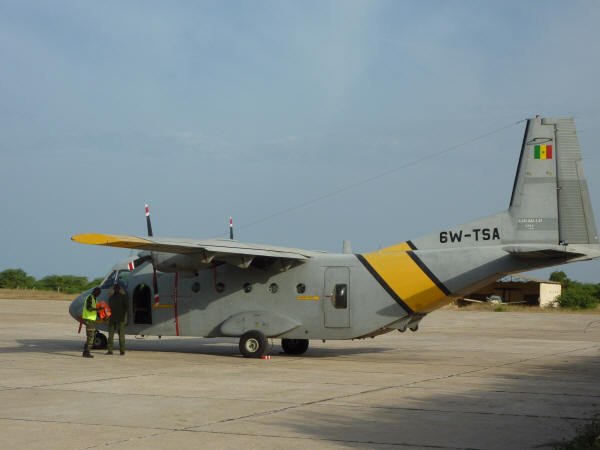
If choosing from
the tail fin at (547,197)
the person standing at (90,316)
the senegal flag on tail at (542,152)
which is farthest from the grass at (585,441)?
the person standing at (90,316)

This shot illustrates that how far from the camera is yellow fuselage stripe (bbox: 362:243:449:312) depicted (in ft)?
54.9

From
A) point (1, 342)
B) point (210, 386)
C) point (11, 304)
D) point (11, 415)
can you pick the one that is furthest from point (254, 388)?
point (11, 304)

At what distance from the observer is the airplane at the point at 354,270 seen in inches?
626

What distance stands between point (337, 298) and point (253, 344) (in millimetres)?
2433

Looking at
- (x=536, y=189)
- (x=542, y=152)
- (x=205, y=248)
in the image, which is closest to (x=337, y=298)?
(x=205, y=248)

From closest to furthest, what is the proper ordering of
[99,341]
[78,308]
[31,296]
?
[99,341] → [78,308] → [31,296]

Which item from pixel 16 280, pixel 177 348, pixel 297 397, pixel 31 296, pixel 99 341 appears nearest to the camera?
pixel 297 397

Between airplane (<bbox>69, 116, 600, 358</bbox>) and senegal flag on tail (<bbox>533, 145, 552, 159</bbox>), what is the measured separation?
0.02m

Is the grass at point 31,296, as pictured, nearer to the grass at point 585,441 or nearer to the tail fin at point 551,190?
the tail fin at point 551,190

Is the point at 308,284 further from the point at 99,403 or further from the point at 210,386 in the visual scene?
the point at 99,403

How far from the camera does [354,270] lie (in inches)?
687

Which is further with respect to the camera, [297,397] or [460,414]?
[297,397]

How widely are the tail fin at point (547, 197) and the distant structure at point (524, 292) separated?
45.3 metres

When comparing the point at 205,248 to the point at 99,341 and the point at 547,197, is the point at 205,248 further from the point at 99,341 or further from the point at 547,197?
the point at 547,197
